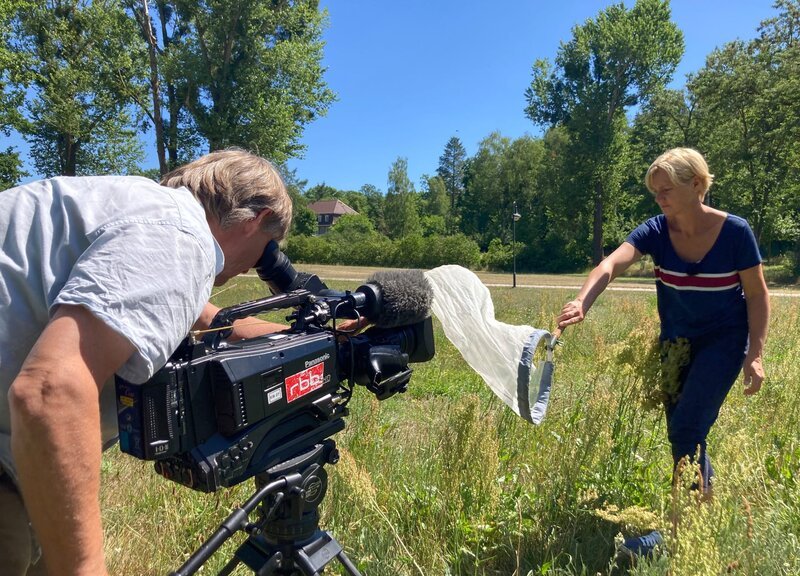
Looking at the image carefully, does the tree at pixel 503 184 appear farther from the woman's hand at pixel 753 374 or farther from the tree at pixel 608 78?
the woman's hand at pixel 753 374

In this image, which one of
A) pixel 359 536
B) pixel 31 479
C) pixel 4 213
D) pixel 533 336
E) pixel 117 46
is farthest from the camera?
pixel 117 46

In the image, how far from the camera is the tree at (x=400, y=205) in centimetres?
6253

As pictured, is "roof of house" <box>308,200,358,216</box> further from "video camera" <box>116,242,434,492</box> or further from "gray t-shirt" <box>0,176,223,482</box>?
"gray t-shirt" <box>0,176,223,482</box>

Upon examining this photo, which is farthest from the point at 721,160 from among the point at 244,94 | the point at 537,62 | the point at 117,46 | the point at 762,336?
the point at 762,336

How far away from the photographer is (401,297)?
1807 mm

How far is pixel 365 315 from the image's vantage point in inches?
72.5

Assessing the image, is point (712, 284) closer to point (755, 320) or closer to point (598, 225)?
point (755, 320)

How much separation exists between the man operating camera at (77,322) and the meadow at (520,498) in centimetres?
136

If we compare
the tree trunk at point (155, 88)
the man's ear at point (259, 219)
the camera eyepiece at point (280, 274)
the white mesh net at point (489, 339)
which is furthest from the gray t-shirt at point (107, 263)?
the tree trunk at point (155, 88)

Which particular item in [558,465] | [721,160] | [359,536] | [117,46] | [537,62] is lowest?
[359,536]

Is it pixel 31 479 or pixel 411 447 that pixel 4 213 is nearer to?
pixel 31 479

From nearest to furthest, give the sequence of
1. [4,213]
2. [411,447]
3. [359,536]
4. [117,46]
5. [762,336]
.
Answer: [4,213]
[359,536]
[762,336]
[411,447]
[117,46]

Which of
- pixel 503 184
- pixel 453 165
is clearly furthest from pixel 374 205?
pixel 503 184

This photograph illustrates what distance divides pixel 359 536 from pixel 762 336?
7.12 ft
